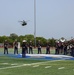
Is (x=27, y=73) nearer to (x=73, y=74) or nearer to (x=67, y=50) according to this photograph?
(x=73, y=74)

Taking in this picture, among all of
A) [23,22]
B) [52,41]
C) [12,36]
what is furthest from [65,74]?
[12,36]

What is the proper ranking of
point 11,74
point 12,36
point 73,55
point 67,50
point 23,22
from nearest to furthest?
point 11,74 → point 73,55 → point 67,50 → point 23,22 → point 12,36

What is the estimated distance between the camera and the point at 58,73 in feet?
58.8

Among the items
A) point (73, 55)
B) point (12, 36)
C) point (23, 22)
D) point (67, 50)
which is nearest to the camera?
point (73, 55)

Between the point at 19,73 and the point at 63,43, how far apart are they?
2298 centimetres

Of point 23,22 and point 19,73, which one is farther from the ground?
point 23,22

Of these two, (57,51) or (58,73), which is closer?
(58,73)

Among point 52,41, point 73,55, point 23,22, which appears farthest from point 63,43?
point 52,41

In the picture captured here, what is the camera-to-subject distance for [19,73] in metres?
17.7

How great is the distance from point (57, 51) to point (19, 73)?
76.6 ft

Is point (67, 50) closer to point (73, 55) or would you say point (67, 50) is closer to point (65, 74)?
point (73, 55)

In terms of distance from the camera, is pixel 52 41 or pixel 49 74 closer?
pixel 49 74

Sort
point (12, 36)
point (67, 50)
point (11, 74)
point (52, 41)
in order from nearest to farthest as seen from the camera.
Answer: point (11, 74), point (67, 50), point (52, 41), point (12, 36)

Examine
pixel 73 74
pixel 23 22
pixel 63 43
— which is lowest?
pixel 73 74
